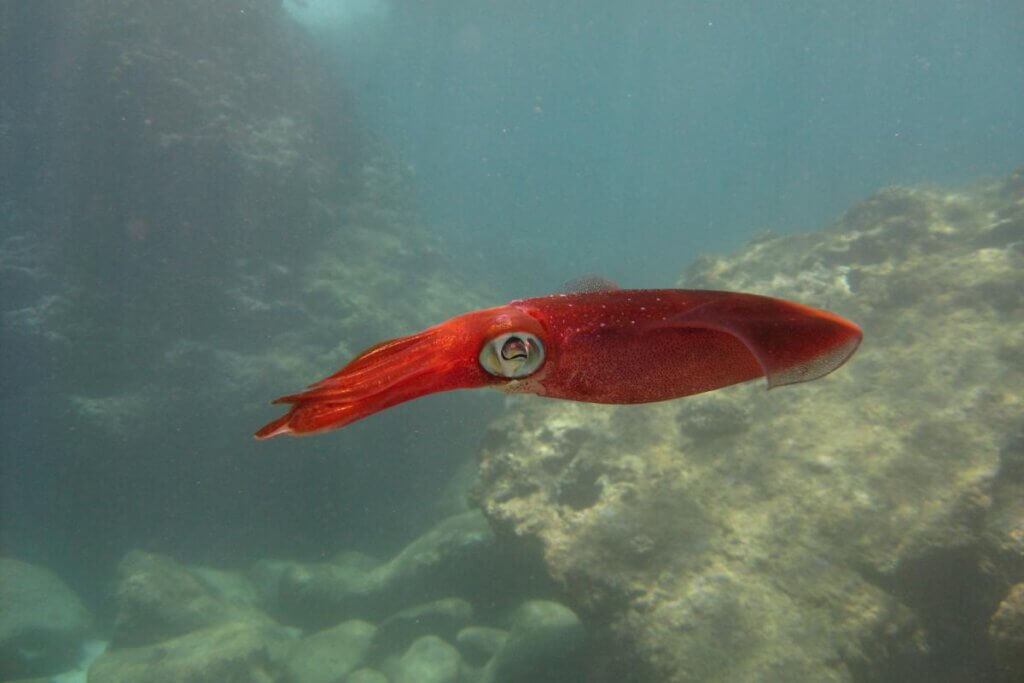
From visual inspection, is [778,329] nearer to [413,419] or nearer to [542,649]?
[542,649]

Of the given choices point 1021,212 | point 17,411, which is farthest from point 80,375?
point 1021,212

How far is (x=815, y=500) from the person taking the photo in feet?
22.7

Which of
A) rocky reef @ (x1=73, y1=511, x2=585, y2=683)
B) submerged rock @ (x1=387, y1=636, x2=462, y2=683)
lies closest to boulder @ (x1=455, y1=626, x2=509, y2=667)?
rocky reef @ (x1=73, y1=511, x2=585, y2=683)

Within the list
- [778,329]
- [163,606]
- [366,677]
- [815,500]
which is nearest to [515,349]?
[778,329]

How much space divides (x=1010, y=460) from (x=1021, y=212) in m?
8.22

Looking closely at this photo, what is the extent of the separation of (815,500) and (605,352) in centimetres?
746

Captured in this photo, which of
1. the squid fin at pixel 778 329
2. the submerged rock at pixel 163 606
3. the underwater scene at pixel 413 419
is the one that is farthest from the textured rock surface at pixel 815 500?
the submerged rock at pixel 163 606

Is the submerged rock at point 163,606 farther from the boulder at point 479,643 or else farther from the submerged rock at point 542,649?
the submerged rock at point 542,649

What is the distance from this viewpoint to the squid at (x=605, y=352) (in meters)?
0.87

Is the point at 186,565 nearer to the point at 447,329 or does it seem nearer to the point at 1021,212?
the point at 447,329

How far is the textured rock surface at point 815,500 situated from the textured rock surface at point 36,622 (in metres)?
11.4

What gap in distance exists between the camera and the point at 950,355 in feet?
27.6

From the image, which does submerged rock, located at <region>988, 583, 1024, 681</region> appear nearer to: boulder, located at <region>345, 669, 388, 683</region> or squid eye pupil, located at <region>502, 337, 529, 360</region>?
squid eye pupil, located at <region>502, 337, 529, 360</region>

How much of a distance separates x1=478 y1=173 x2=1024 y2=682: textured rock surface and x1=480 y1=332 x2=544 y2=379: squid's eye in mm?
6322
